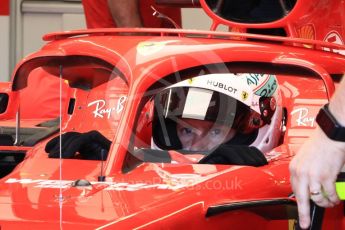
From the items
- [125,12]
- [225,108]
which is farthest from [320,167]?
[125,12]

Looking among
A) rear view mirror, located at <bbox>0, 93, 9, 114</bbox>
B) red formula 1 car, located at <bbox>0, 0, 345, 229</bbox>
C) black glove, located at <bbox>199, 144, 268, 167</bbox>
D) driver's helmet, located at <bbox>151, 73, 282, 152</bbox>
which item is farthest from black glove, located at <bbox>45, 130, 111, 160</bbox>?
rear view mirror, located at <bbox>0, 93, 9, 114</bbox>

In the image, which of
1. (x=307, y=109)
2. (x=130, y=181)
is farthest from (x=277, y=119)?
(x=130, y=181)

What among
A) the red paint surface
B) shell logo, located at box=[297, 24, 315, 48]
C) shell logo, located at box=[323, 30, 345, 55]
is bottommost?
the red paint surface

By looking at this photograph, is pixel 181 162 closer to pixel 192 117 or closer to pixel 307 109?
pixel 192 117

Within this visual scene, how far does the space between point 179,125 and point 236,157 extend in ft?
1.79

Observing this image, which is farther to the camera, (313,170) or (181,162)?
(181,162)

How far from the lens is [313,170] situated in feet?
5.63

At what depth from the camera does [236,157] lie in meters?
2.78

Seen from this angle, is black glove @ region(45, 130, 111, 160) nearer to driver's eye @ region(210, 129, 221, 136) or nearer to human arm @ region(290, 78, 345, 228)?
driver's eye @ region(210, 129, 221, 136)

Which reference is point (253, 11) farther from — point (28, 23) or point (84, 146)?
point (28, 23)

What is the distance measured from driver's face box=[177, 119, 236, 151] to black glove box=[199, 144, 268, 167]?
0.45 metres

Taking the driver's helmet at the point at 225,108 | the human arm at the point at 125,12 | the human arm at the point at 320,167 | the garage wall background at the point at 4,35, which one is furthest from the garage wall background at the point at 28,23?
the human arm at the point at 320,167

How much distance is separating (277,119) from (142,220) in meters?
1.29

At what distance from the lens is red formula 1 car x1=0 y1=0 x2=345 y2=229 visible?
7.73 ft
